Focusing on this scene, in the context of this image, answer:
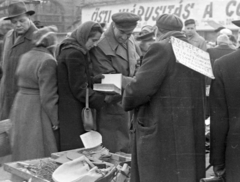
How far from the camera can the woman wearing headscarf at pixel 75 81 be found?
4.30 metres

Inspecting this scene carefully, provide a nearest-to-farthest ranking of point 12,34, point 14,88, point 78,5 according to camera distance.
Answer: point 14,88 < point 12,34 < point 78,5

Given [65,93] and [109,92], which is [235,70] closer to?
[109,92]

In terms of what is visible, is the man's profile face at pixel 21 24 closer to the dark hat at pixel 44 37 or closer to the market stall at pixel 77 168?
the dark hat at pixel 44 37

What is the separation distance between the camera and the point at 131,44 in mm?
4852

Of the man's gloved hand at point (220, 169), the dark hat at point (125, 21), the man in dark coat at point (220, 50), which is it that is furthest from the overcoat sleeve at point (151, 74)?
the man in dark coat at point (220, 50)

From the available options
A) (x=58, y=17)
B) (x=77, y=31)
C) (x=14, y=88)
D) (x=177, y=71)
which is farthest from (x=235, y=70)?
(x=58, y=17)

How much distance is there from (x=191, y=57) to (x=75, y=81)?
1.48 metres

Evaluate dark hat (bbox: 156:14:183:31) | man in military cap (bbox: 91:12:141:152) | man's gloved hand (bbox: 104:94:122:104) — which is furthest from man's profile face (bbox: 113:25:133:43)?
dark hat (bbox: 156:14:183:31)

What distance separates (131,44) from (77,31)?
0.72 meters

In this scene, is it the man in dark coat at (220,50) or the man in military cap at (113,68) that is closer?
the man in military cap at (113,68)

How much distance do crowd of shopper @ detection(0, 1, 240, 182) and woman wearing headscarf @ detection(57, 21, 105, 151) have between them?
0.03 ft

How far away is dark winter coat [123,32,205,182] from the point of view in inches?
127

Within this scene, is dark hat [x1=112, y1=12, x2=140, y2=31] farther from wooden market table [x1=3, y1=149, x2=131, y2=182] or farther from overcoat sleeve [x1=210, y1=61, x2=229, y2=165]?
overcoat sleeve [x1=210, y1=61, x2=229, y2=165]

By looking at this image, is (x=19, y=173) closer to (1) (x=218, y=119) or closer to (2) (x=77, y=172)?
(2) (x=77, y=172)
